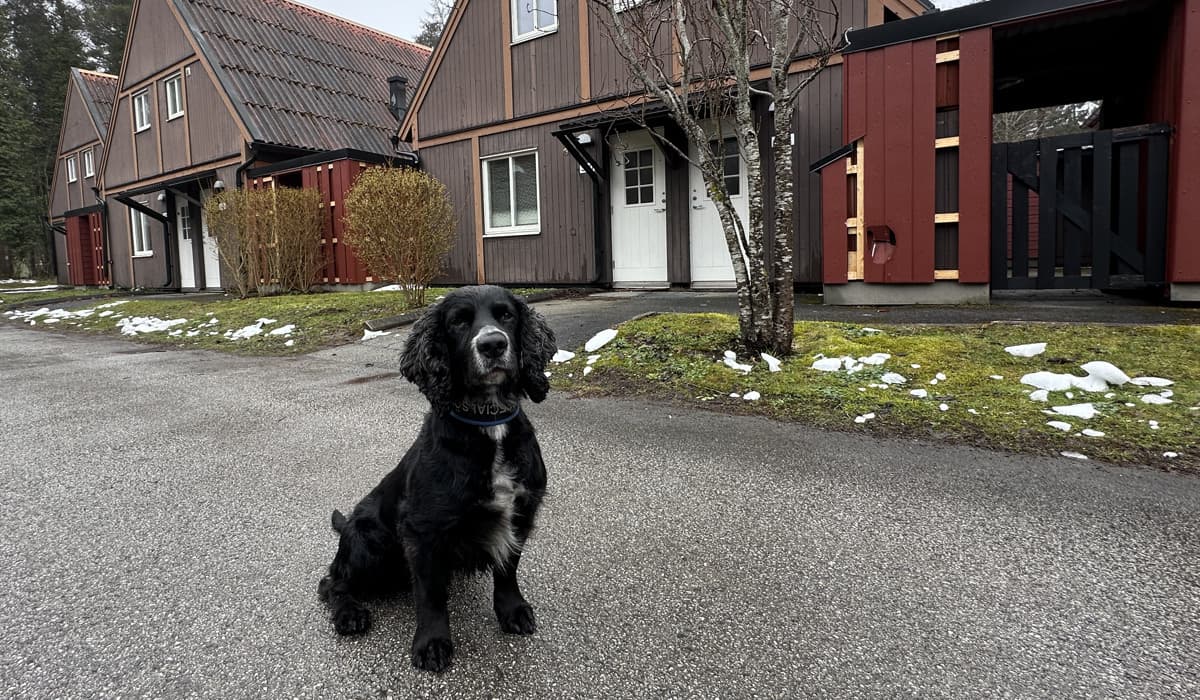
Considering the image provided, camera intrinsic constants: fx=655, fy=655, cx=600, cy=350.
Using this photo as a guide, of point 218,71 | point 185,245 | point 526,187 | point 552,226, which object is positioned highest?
point 218,71

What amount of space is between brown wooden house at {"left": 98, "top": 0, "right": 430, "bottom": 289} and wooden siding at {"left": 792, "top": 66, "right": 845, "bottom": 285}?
368 inches

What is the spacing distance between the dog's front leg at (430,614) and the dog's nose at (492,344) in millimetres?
597

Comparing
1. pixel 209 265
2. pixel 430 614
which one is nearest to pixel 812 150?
pixel 430 614

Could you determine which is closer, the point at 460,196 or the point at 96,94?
the point at 460,196

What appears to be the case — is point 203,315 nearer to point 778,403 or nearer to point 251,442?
point 251,442

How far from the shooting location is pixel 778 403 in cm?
464

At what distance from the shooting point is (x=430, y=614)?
6.35ft

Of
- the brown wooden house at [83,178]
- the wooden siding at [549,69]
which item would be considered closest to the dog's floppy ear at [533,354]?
the wooden siding at [549,69]

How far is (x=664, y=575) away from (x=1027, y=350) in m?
4.16

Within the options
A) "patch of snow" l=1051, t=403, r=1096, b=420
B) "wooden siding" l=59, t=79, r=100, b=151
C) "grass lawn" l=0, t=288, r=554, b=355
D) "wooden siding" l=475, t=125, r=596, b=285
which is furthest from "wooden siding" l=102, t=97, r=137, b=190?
"patch of snow" l=1051, t=403, r=1096, b=420

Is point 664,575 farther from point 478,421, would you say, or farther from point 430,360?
point 430,360

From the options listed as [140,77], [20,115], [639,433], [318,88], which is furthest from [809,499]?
[20,115]

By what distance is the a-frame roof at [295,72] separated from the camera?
675 inches

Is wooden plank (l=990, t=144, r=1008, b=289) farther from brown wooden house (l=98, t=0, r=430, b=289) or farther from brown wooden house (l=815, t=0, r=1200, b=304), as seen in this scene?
brown wooden house (l=98, t=0, r=430, b=289)
